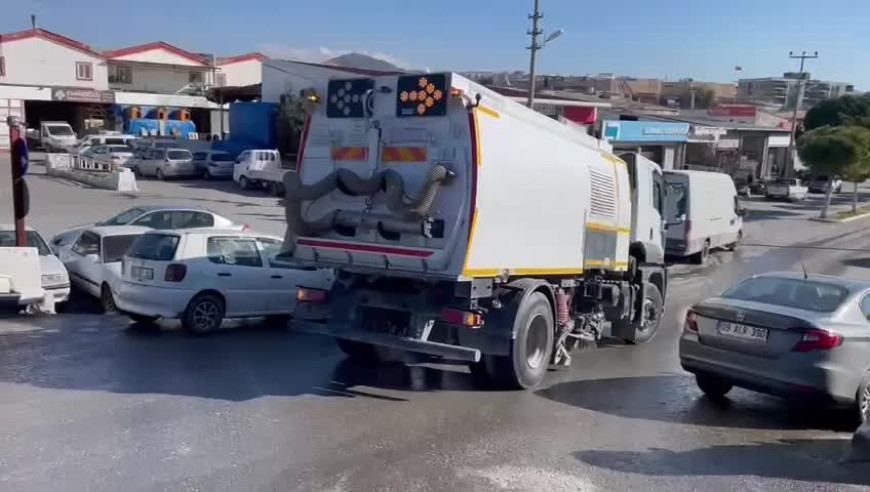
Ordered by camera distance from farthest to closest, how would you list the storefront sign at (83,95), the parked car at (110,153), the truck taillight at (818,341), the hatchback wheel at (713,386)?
the storefront sign at (83,95) → the parked car at (110,153) → the hatchback wheel at (713,386) → the truck taillight at (818,341)

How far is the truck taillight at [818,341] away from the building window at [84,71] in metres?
63.6

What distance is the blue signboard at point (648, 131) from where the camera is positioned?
44.9 meters

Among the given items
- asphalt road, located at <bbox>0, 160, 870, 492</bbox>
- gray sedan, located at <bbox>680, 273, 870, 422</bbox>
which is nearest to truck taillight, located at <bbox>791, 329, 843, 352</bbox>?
gray sedan, located at <bbox>680, 273, 870, 422</bbox>

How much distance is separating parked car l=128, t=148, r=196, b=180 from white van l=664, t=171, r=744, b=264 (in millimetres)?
27301

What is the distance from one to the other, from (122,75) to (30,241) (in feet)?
185

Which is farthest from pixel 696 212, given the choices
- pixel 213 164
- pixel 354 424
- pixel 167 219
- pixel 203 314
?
pixel 213 164

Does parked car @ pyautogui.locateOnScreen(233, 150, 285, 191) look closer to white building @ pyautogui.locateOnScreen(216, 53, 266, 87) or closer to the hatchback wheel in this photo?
the hatchback wheel

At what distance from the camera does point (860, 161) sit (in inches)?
1489

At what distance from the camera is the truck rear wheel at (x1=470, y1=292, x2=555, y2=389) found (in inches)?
340

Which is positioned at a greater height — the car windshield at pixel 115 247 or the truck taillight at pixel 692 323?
the truck taillight at pixel 692 323

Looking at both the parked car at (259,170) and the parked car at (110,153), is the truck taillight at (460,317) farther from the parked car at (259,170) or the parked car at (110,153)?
the parked car at (110,153)

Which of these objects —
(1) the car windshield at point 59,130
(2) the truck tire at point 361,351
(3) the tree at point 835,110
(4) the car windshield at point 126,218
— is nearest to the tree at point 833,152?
(4) the car windshield at point 126,218

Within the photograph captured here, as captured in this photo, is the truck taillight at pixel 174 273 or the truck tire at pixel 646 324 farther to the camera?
the truck tire at pixel 646 324

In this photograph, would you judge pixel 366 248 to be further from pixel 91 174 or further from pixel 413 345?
pixel 91 174
